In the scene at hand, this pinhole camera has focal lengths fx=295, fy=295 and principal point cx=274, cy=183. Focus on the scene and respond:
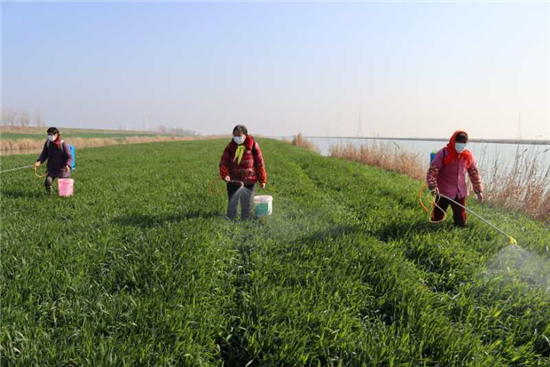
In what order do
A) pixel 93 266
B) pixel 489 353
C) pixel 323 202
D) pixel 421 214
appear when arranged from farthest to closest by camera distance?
pixel 323 202
pixel 421 214
pixel 93 266
pixel 489 353

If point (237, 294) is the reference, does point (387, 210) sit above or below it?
above

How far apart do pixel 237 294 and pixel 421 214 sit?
4.12 metres

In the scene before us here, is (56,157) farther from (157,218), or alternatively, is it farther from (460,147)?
(460,147)

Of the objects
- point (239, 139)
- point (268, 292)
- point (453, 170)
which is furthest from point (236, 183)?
point (453, 170)

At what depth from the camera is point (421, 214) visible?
5.58 metres

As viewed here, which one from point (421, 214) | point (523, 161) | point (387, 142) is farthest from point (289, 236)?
point (387, 142)

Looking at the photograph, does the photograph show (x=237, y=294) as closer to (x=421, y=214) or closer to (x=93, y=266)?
(x=93, y=266)

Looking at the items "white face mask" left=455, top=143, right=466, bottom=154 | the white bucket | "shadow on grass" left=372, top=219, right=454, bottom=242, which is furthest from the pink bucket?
Answer: "white face mask" left=455, top=143, right=466, bottom=154

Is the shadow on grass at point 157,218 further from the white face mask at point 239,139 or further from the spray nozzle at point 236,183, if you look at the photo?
the white face mask at point 239,139

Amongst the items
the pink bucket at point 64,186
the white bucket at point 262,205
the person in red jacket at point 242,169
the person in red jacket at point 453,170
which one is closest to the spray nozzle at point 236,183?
the person in red jacket at point 242,169

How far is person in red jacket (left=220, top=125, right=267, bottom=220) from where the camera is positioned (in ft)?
16.6

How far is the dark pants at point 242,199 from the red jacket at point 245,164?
0.14m

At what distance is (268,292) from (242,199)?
8.50ft

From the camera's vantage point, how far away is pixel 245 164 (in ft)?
16.9
